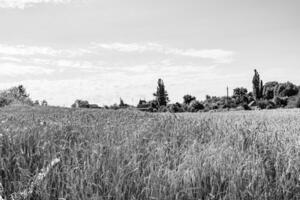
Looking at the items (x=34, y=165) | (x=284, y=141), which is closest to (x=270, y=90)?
(x=284, y=141)

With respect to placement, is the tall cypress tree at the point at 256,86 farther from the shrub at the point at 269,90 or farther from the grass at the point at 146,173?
the grass at the point at 146,173

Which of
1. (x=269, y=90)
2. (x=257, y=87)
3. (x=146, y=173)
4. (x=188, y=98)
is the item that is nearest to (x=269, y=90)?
(x=269, y=90)

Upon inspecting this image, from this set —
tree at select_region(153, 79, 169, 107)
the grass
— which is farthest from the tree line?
the grass

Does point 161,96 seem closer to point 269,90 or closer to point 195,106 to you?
point 195,106

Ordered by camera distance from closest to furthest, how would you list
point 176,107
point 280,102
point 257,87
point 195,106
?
point 195,106, point 176,107, point 280,102, point 257,87

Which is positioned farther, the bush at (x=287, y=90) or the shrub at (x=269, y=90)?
the shrub at (x=269, y=90)

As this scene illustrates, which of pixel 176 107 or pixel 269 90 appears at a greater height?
pixel 269 90

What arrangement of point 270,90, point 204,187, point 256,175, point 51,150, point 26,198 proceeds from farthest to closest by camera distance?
point 270,90, point 51,150, point 256,175, point 204,187, point 26,198

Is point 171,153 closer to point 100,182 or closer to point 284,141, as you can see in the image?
point 100,182

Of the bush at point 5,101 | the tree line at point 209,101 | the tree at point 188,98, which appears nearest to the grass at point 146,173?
the tree line at point 209,101

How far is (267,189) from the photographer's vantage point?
2777 mm

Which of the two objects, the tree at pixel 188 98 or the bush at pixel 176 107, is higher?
the tree at pixel 188 98

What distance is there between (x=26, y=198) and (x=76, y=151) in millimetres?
828

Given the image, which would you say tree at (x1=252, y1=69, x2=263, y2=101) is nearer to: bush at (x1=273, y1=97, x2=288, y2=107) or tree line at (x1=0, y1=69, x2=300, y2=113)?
tree line at (x1=0, y1=69, x2=300, y2=113)
